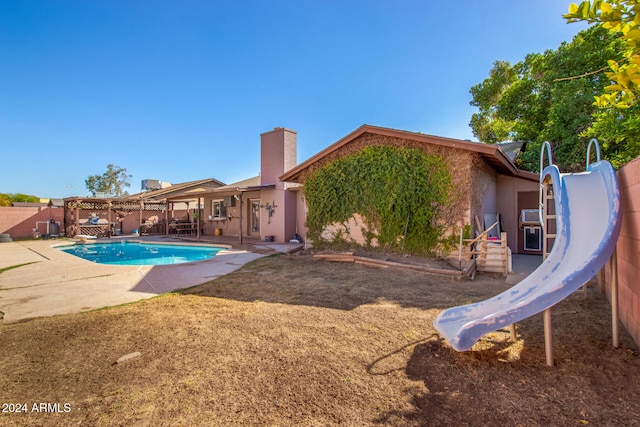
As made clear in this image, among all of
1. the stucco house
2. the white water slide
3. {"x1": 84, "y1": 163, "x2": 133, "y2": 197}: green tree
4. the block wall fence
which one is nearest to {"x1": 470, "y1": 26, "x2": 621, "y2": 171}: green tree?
the stucco house

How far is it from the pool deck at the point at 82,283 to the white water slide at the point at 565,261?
212 inches

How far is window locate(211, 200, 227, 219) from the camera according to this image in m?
18.3

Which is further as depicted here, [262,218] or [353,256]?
[262,218]

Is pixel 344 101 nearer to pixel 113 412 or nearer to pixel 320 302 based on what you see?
pixel 320 302

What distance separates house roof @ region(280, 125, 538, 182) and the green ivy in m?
Result: 0.46

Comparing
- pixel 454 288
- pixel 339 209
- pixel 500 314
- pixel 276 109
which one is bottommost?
pixel 454 288

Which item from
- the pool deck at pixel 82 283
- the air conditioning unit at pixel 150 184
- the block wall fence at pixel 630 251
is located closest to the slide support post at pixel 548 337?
the block wall fence at pixel 630 251

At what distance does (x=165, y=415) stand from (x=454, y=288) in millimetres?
5603

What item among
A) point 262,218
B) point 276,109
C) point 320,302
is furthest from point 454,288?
point 276,109

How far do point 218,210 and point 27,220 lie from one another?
1223cm

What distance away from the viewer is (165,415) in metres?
2.21

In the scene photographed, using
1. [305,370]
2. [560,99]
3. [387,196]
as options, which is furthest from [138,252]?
[560,99]

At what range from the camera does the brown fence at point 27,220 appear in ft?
60.2

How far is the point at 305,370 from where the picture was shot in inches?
113
